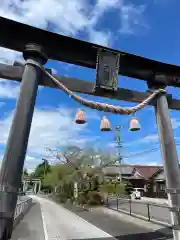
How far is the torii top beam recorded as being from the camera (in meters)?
4.21

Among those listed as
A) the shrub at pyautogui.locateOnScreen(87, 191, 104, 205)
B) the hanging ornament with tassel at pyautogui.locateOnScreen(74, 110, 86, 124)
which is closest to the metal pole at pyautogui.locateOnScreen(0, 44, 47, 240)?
the hanging ornament with tassel at pyautogui.locateOnScreen(74, 110, 86, 124)

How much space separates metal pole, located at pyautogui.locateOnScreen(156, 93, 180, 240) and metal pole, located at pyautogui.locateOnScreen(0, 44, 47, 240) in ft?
9.48

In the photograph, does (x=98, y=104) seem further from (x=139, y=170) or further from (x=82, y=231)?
(x=139, y=170)

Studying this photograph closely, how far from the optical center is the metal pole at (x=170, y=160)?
13.5 ft

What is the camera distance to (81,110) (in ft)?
16.5

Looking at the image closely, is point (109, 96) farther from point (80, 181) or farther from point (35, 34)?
point (80, 181)

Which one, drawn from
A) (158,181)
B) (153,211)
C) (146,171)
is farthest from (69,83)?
(146,171)

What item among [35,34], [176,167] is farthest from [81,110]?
[176,167]

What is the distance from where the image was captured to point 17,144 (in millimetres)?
3475

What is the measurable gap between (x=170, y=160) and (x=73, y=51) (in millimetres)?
3203

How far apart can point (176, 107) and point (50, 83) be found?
342cm

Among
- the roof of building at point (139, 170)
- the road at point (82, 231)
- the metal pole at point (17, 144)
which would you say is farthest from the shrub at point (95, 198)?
the metal pole at point (17, 144)

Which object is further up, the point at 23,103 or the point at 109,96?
the point at 109,96

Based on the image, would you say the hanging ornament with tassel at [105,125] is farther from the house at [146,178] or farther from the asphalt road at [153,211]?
the house at [146,178]
